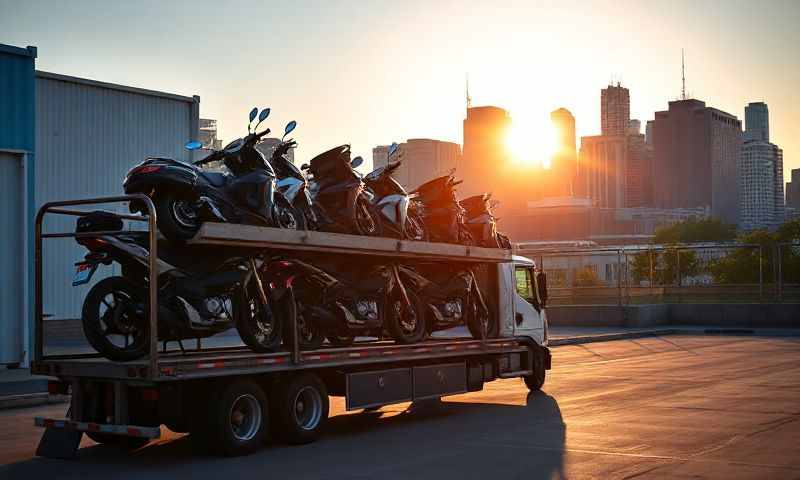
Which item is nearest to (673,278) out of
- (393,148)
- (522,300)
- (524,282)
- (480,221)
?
(524,282)

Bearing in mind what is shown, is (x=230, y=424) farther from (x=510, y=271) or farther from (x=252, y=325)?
(x=510, y=271)

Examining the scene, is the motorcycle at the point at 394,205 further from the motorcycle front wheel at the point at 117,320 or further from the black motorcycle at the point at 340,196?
the motorcycle front wheel at the point at 117,320

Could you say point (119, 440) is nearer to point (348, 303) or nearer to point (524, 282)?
point (348, 303)

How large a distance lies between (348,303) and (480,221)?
439cm

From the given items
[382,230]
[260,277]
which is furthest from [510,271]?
[260,277]

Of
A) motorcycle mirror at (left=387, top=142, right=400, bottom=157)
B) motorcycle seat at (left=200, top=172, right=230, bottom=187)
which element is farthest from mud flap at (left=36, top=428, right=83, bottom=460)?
motorcycle mirror at (left=387, top=142, right=400, bottom=157)

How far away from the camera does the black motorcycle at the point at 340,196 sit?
14219 mm

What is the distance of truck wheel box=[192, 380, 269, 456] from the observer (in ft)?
36.1

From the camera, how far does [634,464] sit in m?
10.6

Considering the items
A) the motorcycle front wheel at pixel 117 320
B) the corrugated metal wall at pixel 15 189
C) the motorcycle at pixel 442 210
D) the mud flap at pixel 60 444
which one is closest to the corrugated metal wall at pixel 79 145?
the corrugated metal wall at pixel 15 189

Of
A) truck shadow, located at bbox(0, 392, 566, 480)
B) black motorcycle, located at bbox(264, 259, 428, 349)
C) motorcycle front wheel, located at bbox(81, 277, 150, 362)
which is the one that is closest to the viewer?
truck shadow, located at bbox(0, 392, 566, 480)

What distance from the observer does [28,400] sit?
17.0 m

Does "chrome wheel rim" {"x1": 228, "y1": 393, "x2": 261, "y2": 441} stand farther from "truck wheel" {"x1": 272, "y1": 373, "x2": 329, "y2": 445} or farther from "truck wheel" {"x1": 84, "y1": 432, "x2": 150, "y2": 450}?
"truck wheel" {"x1": 84, "y1": 432, "x2": 150, "y2": 450}

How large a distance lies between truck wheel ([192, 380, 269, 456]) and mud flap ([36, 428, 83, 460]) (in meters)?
1.40
